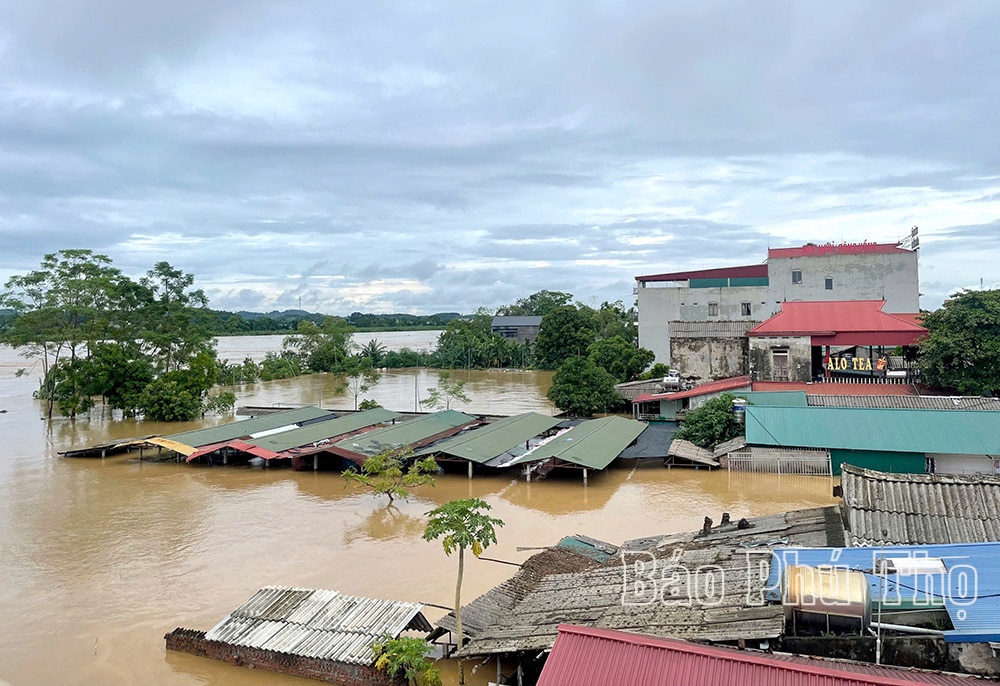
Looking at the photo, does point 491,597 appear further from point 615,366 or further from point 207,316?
point 207,316

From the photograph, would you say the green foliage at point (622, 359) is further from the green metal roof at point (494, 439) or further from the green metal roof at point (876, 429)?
the green metal roof at point (876, 429)

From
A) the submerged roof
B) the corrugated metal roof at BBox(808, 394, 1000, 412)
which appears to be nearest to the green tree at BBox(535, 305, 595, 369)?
the corrugated metal roof at BBox(808, 394, 1000, 412)


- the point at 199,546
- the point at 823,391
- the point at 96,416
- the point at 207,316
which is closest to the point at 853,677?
the point at 199,546

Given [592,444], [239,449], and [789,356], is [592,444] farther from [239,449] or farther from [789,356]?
[239,449]

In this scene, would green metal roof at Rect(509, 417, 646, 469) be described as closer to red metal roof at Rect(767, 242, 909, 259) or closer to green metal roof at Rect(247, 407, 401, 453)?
green metal roof at Rect(247, 407, 401, 453)

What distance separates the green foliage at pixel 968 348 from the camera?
20438 millimetres

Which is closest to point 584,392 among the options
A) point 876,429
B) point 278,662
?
point 876,429

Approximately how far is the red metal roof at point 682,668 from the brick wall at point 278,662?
309 cm

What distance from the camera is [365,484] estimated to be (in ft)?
57.4

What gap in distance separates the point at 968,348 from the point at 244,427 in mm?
23441

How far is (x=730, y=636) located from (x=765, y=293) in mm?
31284

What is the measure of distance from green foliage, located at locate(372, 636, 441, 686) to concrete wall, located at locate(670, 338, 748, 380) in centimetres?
2292

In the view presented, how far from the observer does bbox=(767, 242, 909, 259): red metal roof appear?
32156mm

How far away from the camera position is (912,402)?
19.6 m
